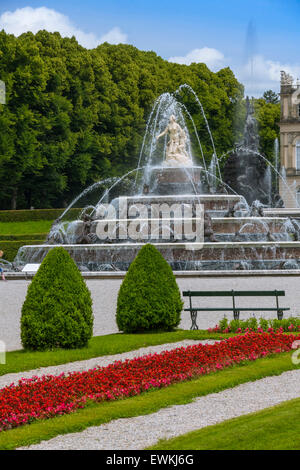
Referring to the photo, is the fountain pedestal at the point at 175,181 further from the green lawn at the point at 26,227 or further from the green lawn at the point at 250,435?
the green lawn at the point at 250,435

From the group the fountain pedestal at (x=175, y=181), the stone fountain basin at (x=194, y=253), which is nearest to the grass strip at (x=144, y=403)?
the stone fountain basin at (x=194, y=253)

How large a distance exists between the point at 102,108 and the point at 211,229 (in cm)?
2969

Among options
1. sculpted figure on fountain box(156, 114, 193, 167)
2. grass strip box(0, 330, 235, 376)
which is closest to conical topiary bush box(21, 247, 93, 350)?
grass strip box(0, 330, 235, 376)

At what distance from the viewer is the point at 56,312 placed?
12.1 meters

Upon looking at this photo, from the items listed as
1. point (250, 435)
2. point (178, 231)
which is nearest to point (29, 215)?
point (178, 231)

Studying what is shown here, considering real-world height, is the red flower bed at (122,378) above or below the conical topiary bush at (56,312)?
below

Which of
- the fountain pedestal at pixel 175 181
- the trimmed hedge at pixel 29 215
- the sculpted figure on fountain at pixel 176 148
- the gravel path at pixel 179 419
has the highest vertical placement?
the sculpted figure on fountain at pixel 176 148

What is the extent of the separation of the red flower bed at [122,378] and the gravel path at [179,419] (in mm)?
727

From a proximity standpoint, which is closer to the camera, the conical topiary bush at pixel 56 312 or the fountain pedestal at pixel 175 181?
the conical topiary bush at pixel 56 312

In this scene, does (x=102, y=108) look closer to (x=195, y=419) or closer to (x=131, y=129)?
(x=131, y=129)

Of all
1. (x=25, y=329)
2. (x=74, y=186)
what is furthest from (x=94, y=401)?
(x=74, y=186)

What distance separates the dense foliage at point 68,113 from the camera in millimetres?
48844

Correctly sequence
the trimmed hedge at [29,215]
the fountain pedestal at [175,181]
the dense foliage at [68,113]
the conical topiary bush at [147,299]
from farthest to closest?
the dense foliage at [68,113]
the trimmed hedge at [29,215]
the fountain pedestal at [175,181]
the conical topiary bush at [147,299]
